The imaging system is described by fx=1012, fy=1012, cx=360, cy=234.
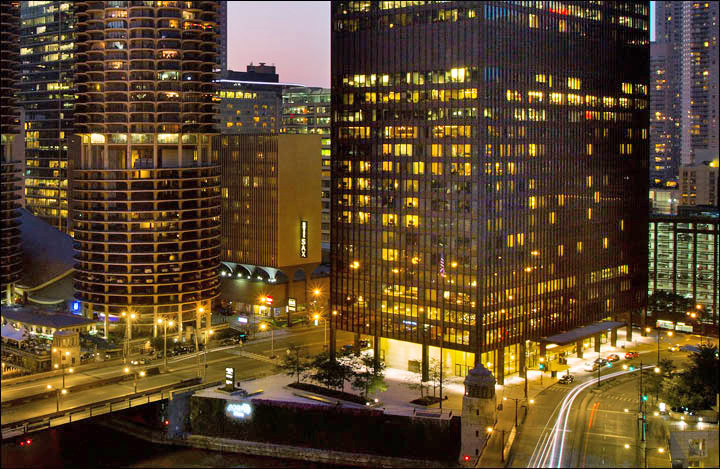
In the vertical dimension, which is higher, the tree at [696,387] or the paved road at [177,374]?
the tree at [696,387]

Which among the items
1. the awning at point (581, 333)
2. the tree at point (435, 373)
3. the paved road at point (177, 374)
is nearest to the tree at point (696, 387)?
the awning at point (581, 333)

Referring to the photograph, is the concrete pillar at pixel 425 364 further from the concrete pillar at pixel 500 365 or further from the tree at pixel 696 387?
the tree at pixel 696 387

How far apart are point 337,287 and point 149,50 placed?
Result: 2286 inches

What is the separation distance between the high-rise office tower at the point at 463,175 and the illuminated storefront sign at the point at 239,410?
100.0 feet

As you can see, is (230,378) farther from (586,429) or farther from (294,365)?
(586,429)

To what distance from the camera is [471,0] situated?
524 feet

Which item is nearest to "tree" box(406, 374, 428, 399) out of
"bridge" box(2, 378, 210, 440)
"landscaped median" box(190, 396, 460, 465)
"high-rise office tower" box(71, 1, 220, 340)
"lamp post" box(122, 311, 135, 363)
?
"landscaped median" box(190, 396, 460, 465)

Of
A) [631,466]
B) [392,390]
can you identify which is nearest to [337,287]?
[392,390]

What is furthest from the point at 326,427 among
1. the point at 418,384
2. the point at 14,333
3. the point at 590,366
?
the point at 14,333

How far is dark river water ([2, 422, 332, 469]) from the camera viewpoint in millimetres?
138250

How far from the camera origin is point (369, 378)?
152875 millimetres

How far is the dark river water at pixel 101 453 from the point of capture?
138250mm

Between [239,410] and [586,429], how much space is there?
5060 cm

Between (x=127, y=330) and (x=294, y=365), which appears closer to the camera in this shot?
(x=294, y=365)
